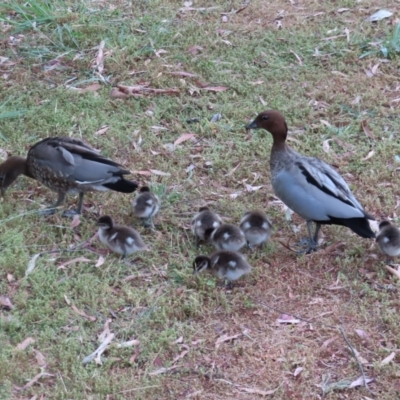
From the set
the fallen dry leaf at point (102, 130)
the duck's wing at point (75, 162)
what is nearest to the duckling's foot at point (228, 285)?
the duck's wing at point (75, 162)

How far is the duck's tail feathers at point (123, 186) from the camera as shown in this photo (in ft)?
18.5

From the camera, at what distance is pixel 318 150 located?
6.89 meters

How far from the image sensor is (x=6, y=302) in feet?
16.0

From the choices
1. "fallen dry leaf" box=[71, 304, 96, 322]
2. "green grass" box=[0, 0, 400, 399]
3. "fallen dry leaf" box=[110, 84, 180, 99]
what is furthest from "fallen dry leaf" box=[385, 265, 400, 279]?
"fallen dry leaf" box=[110, 84, 180, 99]

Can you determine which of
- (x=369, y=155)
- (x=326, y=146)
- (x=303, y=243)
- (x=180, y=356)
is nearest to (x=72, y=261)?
(x=180, y=356)

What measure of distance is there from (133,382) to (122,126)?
344 centimetres

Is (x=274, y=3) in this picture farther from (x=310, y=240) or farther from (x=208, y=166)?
(x=310, y=240)

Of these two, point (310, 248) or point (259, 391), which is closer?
point (259, 391)

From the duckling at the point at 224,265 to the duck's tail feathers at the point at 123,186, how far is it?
897mm

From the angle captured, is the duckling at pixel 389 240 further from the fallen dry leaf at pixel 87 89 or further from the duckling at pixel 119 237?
the fallen dry leaf at pixel 87 89

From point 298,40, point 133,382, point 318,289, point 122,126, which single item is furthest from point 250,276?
point 298,40

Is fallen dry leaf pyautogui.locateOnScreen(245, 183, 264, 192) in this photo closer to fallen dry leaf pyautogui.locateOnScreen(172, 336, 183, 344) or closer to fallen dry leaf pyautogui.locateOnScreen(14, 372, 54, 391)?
fallen dry leaf pyautogui.locateOnScreen(172, 336, 183, 344)

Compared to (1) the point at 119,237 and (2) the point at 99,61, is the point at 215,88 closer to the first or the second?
(2) the point at 99,61

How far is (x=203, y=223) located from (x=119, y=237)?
644 mm
